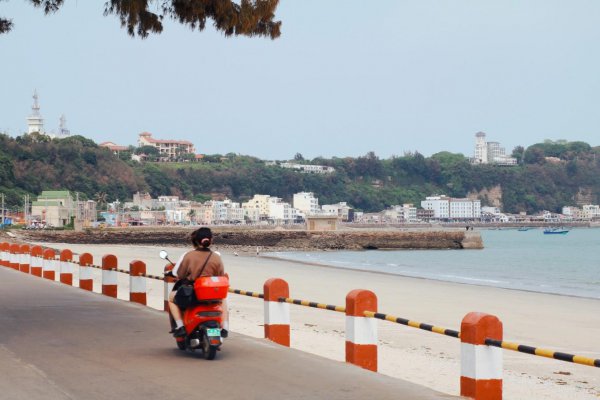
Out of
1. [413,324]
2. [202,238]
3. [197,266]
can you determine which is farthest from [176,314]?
[413,324]

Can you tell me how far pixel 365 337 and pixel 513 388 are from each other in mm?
2625

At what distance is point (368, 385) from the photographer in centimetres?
980

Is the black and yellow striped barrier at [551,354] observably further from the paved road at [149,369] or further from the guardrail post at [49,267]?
the guardrail post at [49,267]

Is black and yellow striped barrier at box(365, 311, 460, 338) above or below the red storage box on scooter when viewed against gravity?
below

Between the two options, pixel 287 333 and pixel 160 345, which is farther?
pixel 287 333

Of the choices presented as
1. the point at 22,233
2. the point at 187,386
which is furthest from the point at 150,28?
the point at 22,233

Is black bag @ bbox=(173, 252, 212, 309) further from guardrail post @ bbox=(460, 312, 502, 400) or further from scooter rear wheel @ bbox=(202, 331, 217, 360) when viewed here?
guardrail post @ bbox=(460, 312, 502, 400)

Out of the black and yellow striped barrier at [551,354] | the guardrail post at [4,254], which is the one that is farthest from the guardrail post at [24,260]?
the black and yellow striped barrier at [551,354]

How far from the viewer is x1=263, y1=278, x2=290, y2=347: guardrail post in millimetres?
13172

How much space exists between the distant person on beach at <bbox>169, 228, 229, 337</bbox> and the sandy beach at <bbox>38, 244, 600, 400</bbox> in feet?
10.2

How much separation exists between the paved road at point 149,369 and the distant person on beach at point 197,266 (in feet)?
1.44

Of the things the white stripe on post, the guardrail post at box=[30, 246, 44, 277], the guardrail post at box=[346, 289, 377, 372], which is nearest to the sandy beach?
the guardrail post at box=[346, 289, 377, 372]

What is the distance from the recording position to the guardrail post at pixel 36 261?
30.5 m

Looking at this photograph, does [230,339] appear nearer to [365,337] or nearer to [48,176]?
[365,337]
